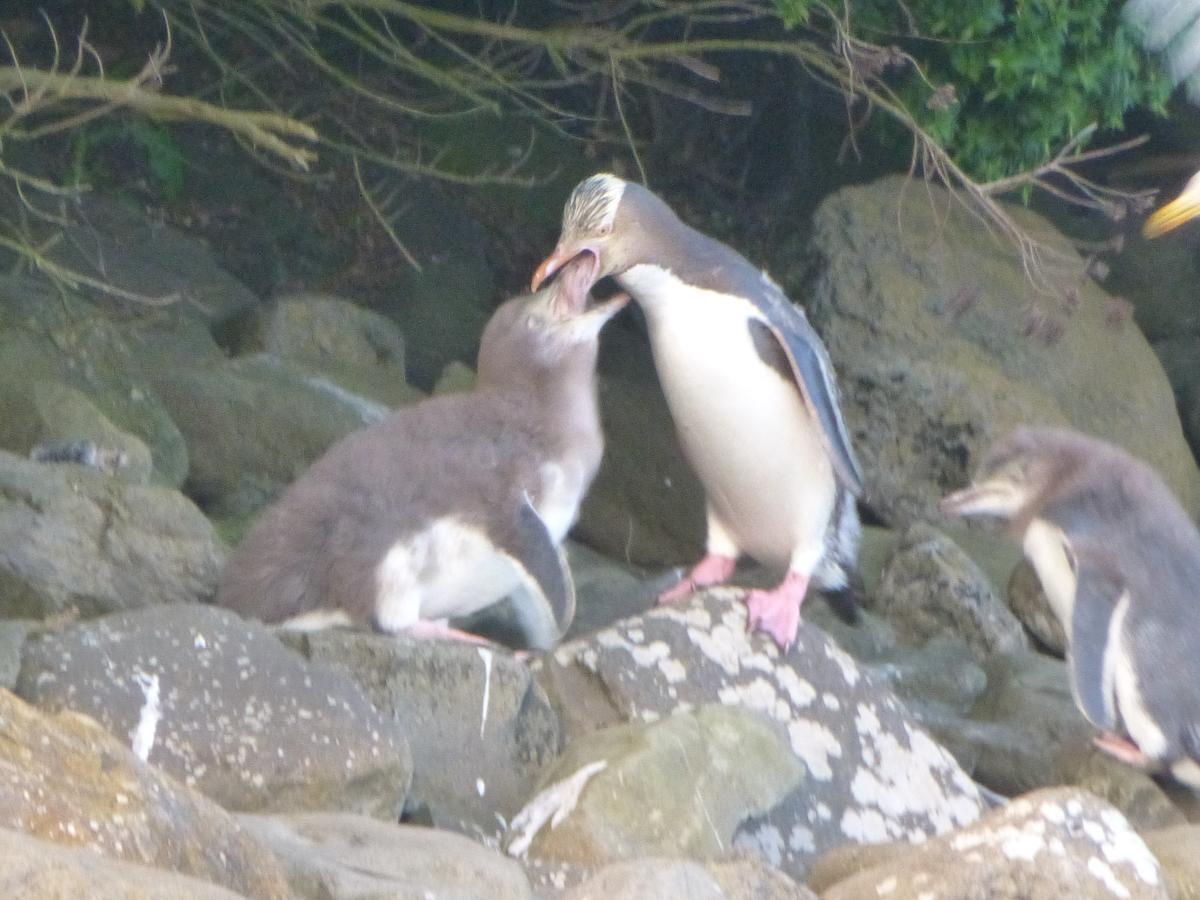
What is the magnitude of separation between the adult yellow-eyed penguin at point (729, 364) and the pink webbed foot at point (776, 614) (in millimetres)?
220

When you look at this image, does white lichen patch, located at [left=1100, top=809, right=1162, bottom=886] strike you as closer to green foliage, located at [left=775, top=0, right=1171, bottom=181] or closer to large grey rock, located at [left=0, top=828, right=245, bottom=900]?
large grey rock, located at [left=0, top=828, right=245, bottom=900]

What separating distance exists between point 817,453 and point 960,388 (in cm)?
212

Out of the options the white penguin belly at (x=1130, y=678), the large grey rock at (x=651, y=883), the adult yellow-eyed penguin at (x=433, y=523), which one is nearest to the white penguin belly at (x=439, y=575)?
the adult yellow-eyed penguin at (x=433, y=523)

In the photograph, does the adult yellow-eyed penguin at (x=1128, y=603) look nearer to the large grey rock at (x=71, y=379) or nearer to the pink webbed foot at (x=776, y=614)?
the pink webbed foot at (x=776, y=614)

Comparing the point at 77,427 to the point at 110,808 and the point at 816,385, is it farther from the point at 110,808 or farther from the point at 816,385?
the point at 110,808

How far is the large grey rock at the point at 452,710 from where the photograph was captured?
11.9 ft

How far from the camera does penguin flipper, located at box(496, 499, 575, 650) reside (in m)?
4.17

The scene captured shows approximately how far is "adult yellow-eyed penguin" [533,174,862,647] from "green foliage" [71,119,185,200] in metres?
3.85

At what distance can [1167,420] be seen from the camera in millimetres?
7332

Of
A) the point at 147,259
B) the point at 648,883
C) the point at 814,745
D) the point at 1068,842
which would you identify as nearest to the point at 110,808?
the point at 648,883

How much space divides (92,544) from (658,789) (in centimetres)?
158

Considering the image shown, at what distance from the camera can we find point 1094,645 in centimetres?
411

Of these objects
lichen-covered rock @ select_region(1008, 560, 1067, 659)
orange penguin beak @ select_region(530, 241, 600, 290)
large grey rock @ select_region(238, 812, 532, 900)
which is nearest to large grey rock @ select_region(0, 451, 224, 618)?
orange penguin beak @ select_region(530, 241, 600, 290)

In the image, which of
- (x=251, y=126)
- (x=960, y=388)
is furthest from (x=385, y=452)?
(x=960, y=388)
